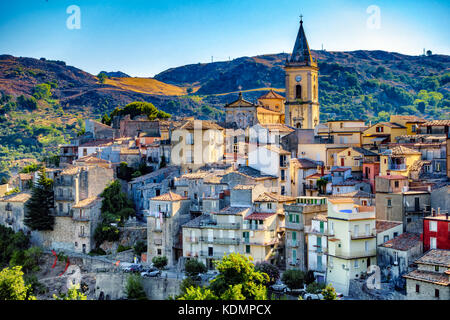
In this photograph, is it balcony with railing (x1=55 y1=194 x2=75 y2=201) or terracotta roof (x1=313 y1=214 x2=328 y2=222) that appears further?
balcony with railing (x1=55 y1=194 x2=75 y2=201)

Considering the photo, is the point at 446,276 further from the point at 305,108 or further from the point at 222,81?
the point at 222,81

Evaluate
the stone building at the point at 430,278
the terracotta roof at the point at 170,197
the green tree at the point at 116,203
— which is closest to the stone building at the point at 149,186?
the green tree at the point at 116,203

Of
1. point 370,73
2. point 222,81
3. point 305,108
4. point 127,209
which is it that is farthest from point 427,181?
point 222,81

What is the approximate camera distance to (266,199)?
32500mm

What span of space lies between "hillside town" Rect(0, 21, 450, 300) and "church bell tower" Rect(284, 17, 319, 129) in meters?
3.89

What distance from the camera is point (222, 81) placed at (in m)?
125

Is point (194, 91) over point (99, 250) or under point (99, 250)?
over

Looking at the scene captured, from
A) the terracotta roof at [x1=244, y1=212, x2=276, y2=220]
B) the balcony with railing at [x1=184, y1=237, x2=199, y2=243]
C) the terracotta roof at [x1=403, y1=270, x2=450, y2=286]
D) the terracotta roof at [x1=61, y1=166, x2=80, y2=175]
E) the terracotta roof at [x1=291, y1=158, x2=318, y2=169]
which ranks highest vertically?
the terracotta roof at [x1=291, y1=158, x2=318, y2=169]

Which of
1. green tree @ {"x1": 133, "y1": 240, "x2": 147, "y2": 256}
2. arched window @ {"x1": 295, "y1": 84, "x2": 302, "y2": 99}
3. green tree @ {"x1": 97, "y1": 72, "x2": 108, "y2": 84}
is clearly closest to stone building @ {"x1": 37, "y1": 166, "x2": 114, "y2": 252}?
green tree @ {"x1": 133, "y1": 240, "x2": 147, "y2": 256}

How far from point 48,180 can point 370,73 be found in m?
83.7

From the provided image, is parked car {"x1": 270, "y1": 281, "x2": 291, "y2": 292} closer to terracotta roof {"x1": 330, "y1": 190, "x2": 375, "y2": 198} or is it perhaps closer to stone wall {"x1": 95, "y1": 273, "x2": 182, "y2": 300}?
stone wall {"x1": 95, "y1": 273, "x2": 182, "y2": 300}

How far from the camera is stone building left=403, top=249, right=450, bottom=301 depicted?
75.6 ft

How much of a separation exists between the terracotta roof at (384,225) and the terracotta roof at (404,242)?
1.89 ft

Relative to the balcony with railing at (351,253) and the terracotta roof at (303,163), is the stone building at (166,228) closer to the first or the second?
the terracotta roof at (303,163)
